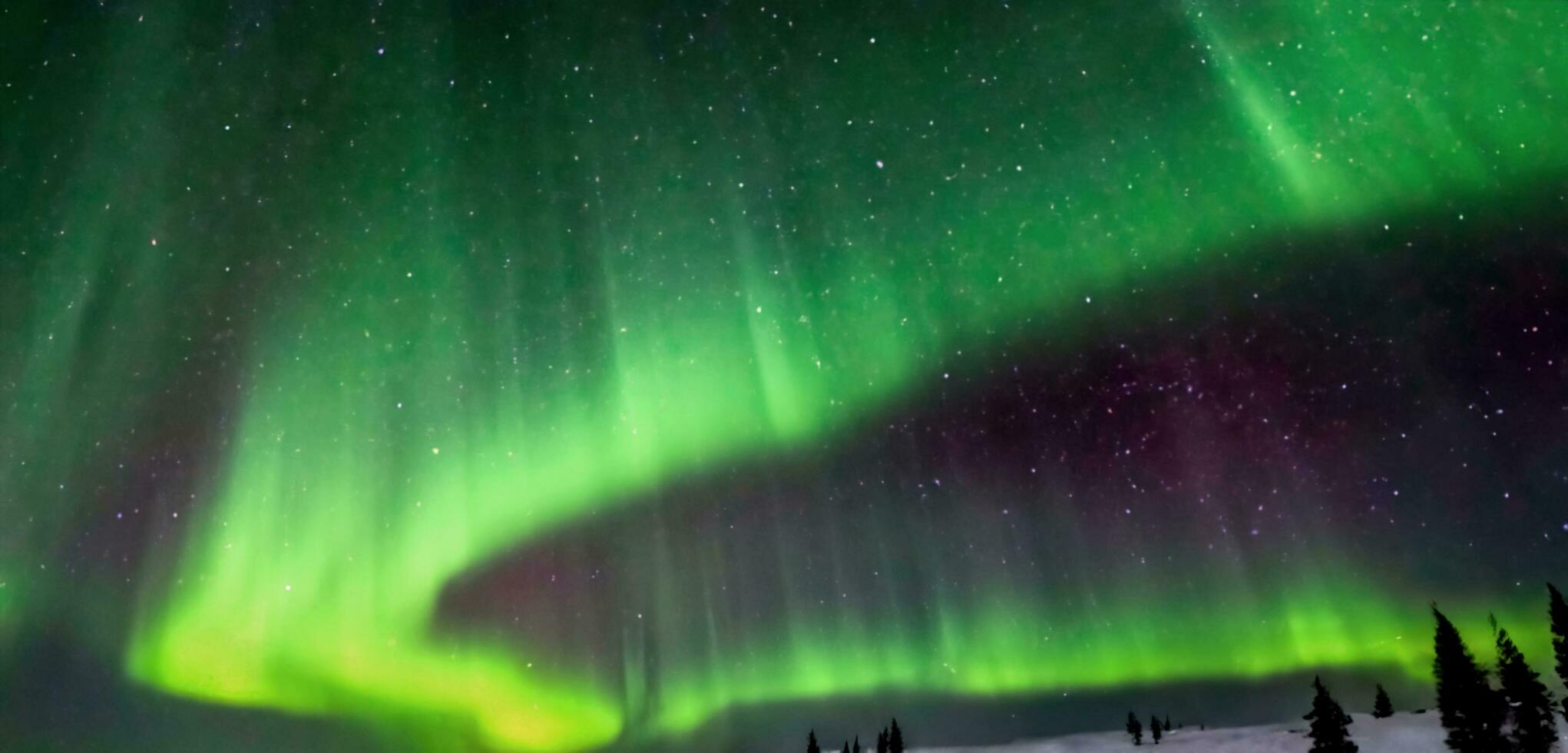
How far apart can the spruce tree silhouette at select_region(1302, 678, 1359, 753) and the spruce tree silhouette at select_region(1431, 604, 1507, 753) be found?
4.12 m

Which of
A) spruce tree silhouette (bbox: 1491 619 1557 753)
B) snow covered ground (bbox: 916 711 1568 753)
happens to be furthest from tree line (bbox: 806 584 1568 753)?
snow covered ground (bbox: 916 711 1568 753)

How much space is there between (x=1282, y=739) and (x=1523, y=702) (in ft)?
119

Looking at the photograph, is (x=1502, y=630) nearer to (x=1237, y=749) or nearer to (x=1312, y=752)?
(x=1312, y=752)

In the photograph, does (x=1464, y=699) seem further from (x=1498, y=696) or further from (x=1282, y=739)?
(x=1282, y=739)

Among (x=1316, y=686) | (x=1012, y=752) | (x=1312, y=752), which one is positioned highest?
(x=1316, y=686)

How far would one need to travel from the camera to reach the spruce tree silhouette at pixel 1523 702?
30.7 m

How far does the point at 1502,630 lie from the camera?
33.8 m

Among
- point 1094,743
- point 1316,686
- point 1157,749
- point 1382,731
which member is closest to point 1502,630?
point 1316,686

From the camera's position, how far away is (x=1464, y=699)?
3150cm

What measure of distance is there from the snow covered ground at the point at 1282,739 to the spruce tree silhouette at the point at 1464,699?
2169 cm

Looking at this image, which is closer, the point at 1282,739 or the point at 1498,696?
the point at 1498,696

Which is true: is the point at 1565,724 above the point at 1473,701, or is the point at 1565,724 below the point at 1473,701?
below

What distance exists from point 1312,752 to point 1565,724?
37.2 m

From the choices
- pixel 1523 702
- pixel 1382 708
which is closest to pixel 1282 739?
pixel 1382 708
